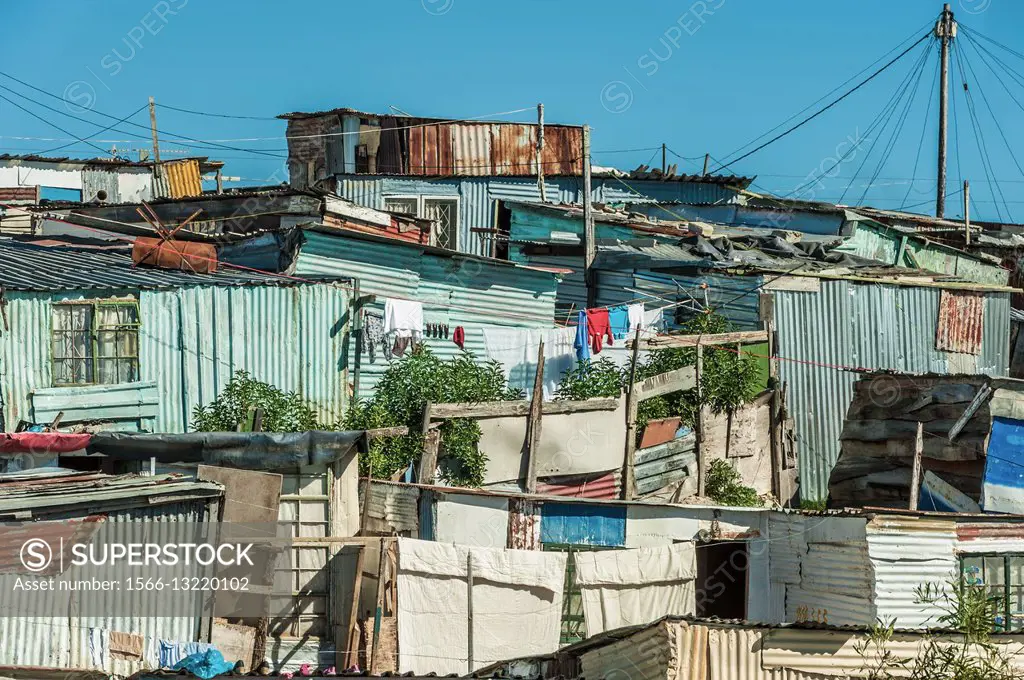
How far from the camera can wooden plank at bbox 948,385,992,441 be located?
16.5 meters

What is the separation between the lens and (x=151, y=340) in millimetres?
17328

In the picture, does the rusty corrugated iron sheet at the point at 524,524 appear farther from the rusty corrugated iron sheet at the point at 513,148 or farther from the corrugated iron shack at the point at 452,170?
the rusty corrugated iron sheet at the point at 513,148

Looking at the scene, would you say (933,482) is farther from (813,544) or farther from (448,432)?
(448,432)

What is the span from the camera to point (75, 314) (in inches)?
664

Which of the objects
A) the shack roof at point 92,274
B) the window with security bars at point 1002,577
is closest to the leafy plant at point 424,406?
the shack roof at point 92,274

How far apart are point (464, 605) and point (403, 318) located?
19.3 ft

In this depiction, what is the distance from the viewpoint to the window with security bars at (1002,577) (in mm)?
14938

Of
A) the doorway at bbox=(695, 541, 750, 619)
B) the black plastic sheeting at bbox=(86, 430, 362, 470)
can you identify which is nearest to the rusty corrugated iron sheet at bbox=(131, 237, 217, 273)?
the black plastic sheeting at bbox=(86, 430, 362, 470)

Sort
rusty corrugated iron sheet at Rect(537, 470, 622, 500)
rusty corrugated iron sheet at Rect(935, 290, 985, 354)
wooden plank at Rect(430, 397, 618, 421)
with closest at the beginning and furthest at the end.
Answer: wooden plank at Rect(430, 397, 618, 421) < rusty corrugated iron sheet at Rect(537, 470, 622, 500) < rusty corrugated iron sheet at Rect(935, 290, 985, 354)

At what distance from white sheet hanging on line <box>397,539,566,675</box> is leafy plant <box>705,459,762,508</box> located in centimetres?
512

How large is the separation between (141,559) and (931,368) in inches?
596

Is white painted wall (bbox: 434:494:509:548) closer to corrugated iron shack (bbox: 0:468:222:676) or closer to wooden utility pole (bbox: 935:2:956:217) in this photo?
corrugated iron shack (bbox: 0:468:222:676)

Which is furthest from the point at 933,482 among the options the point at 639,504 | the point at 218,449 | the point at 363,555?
the point at 218,449

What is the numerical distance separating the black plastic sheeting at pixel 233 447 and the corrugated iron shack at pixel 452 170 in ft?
40.8
